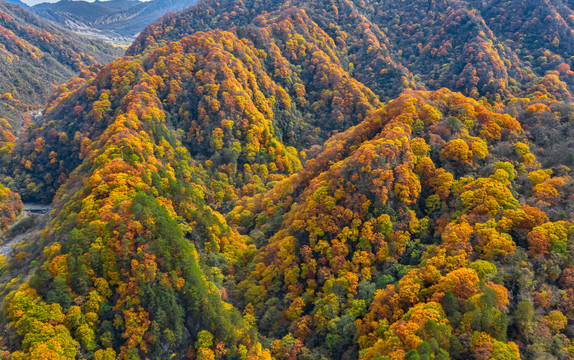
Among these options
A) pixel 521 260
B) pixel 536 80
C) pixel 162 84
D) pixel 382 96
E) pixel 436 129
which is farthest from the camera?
pixel 382 96

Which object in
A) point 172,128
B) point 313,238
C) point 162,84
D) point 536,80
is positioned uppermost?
point 536,80

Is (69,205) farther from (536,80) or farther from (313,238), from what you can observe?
(536,80)

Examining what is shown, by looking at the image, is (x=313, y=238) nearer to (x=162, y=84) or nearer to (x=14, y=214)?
(x=162, y=84)

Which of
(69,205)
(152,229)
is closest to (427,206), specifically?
(152,229)

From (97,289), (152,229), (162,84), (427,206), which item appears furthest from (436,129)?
(162,84)

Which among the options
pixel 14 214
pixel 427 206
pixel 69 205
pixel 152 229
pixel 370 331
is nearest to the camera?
pixel 370 331

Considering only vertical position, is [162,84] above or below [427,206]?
above

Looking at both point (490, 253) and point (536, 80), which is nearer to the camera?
point (490, 253)

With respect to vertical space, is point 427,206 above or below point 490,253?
above

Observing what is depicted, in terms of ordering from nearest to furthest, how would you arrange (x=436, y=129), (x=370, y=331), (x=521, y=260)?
(x=521, y=260) < (x=370, y=331) < (x=436, y=129)
